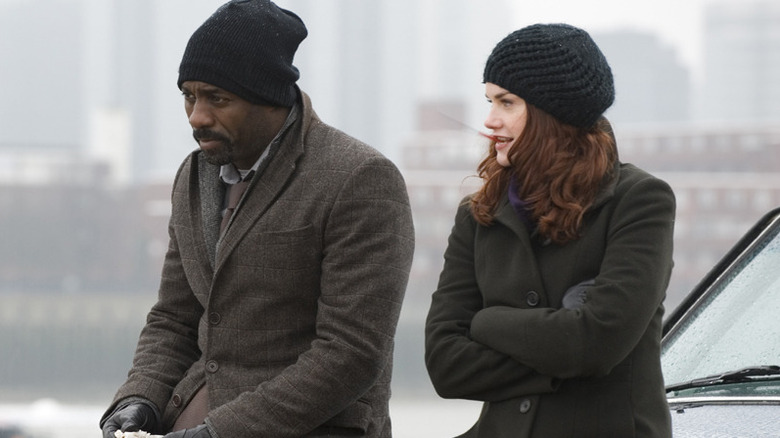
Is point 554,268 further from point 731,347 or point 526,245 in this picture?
point 731,347

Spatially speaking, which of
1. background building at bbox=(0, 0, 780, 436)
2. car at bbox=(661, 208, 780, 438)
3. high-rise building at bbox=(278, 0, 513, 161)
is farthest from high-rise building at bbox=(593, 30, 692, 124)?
car at bbox=(661, 208, 780, 438)

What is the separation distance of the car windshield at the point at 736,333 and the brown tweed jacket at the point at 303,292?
0.59 m

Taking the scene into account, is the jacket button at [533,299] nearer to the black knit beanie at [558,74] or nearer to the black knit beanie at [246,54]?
the black knit beanie at [558,74]

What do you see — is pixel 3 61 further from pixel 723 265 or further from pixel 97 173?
pixel 723 265

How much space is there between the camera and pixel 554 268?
72.3 inches

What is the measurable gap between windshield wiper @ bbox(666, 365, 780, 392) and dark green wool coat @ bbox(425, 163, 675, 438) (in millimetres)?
458

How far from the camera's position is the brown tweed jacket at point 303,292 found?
1.96 m

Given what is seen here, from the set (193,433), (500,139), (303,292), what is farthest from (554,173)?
(193,433)

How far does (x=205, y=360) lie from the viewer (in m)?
2.07

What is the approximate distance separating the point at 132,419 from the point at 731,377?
3.36ft

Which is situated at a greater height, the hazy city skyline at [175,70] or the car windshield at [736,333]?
the car windshield at [736,333]

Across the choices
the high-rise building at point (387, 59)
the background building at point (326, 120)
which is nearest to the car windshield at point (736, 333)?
the background building at point (326, 120)

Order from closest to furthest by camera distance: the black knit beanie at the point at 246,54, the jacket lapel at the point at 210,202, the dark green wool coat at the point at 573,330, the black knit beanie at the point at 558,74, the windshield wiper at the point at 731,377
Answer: the dark green wool coat at the point at 573,330 < the black knit beanie at the point at 558,74 < the black knit beanie at the point at 246,54 < the jacket lapel at the point at 210,202 < the windshield wiper at the point at 731,377

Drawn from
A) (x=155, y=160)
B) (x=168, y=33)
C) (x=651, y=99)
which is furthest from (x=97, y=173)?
(x=651, y=99)
